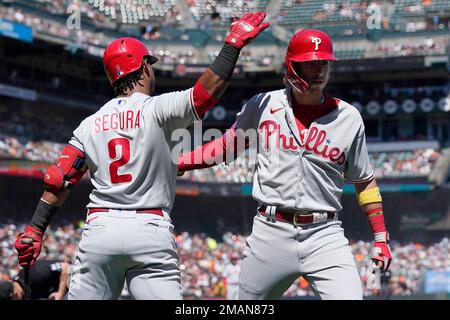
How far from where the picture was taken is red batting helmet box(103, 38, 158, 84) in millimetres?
4809

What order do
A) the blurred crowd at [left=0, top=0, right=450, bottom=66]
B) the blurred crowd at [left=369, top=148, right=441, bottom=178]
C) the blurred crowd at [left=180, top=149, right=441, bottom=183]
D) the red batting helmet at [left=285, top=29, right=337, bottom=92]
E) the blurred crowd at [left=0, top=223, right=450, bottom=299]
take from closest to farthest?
the red batting helmet at [left=285, top=29, right=337, bottom=92], the blurred crowd at [left=0, top=223, right=450, bottom=299], the blurred crowd at [left=369, top=148, right=441, bottom=178], the blurred crowd at [left=180, top=149, right=441, bottom=183], the blurred crowd at [left=0, top=0, right=450, bottom=66]

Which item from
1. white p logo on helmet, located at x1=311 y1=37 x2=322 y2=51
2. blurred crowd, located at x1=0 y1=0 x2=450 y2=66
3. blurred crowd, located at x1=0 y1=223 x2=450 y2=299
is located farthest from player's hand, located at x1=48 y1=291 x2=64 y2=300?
blurred crowd, located at x1=0 y1=0 x2=450 y2=66

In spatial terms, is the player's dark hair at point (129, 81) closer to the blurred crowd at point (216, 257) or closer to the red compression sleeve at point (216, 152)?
the red compression sleeve at point (216, 152)

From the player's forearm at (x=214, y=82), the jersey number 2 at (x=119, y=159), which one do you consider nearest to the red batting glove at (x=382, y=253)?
the player's forearm at (x=214, y=82)

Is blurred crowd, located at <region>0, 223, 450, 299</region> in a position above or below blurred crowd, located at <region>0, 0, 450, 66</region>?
below

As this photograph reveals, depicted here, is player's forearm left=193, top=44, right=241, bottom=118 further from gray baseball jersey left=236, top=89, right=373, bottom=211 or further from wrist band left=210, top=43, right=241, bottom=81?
gray baseball jersey left=236, top=89, right=373, bottom=211

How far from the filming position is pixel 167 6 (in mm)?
33500

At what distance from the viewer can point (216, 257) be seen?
24.8 metres

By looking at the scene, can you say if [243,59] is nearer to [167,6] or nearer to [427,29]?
[167,6]

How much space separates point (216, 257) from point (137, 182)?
67.2ft

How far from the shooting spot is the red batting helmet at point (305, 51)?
5023 mm

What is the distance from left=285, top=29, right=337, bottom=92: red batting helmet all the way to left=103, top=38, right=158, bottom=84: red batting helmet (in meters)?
0.89

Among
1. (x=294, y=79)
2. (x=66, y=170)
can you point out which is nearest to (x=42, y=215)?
(x=66, y=170)

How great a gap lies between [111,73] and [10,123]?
23.8 m
